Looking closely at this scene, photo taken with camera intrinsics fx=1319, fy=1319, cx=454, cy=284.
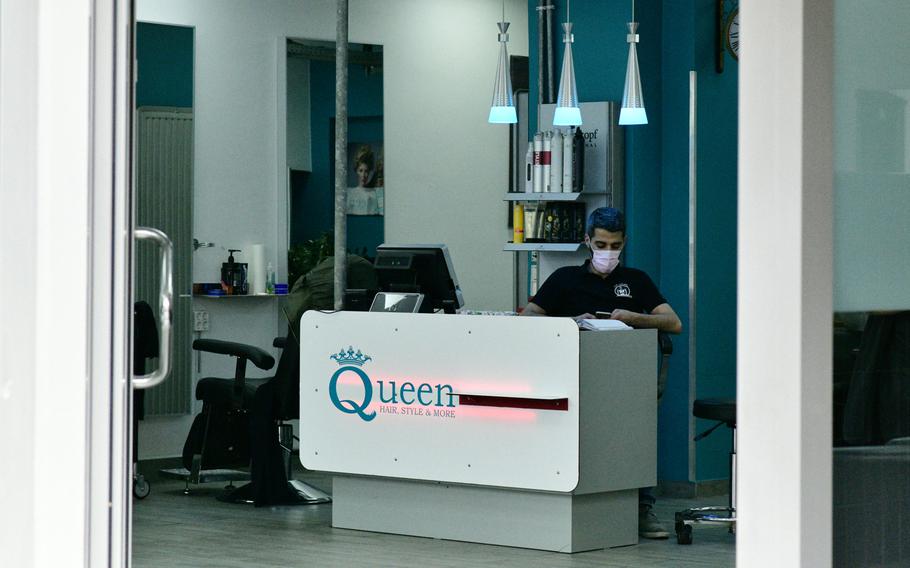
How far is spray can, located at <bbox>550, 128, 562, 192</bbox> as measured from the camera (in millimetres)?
7281

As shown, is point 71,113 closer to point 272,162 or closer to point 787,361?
point 787,361

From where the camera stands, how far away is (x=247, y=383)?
7.21 meters

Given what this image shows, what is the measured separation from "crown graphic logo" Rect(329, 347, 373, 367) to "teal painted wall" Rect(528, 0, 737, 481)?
1.94 meters

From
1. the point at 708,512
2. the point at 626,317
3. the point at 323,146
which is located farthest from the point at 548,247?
the point at 323,146

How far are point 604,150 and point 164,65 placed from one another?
9.19 ft

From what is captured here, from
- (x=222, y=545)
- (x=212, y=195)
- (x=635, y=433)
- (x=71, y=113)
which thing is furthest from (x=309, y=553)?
(x=71, y=113)

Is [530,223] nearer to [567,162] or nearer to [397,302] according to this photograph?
[567,162]

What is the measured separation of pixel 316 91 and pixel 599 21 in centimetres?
213

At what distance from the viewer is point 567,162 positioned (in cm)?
725

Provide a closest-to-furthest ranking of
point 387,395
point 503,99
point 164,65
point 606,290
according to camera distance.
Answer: point 387,395 → point 606,290 → point 503,99 → point 164,65

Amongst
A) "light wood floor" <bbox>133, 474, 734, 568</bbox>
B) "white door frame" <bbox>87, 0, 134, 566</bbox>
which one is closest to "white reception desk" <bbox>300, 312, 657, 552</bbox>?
"light wood floor" <bbox>133, 474, 734, 568</bbox>

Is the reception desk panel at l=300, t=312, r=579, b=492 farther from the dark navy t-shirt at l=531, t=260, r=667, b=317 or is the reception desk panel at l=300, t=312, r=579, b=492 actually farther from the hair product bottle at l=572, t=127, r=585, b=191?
the hair product bottle at l=572, t=127, r=585, b=191

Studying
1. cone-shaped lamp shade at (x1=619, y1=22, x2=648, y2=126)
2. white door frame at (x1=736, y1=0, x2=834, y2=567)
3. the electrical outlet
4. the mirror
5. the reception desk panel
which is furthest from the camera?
the mirror

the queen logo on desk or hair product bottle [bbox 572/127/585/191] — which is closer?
the queen logo on desk
